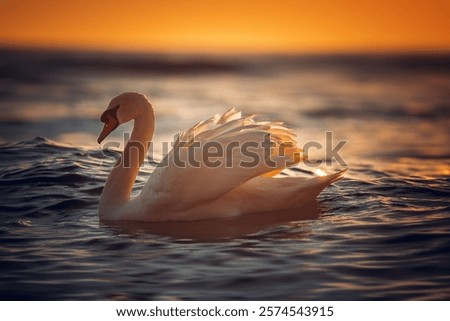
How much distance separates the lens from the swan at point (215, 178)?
8023mm

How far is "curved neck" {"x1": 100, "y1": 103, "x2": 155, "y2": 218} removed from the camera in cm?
859

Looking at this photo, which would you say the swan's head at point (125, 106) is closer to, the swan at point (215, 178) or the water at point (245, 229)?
the swan at point (215, 178)

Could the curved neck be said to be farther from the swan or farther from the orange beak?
the orange beak

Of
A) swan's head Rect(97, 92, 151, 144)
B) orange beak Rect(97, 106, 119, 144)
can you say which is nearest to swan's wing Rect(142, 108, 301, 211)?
swan's head Rect(97, 92, 151, 144)

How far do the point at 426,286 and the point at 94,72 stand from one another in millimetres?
21733

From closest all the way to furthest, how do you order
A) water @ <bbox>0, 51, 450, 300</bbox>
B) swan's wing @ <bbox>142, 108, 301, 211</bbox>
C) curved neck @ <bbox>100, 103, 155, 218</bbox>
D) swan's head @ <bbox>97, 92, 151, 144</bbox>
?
1. water @ <bbox>0, 51, 450, 300</bbox>
2. swan's wing @ <bbox>142, 108, 301, 211</bbox>
3. curved neck @ <bbox>100, 103, 155, 218</bbox>
4. swan's head @ <bbox>97, 92, 151, 144</bbox>

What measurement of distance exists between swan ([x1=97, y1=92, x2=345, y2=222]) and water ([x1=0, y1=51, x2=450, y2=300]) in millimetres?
186

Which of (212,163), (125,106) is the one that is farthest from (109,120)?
(212,163)

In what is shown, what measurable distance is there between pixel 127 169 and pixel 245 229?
154 cm

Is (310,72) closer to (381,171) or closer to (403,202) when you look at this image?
(381,171)

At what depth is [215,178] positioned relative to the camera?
26.3ft

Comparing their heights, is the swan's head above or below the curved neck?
Result: above

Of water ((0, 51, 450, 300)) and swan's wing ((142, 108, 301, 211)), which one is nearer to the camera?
water ((0, 51, 450, 300))

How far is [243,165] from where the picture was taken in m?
8.05
